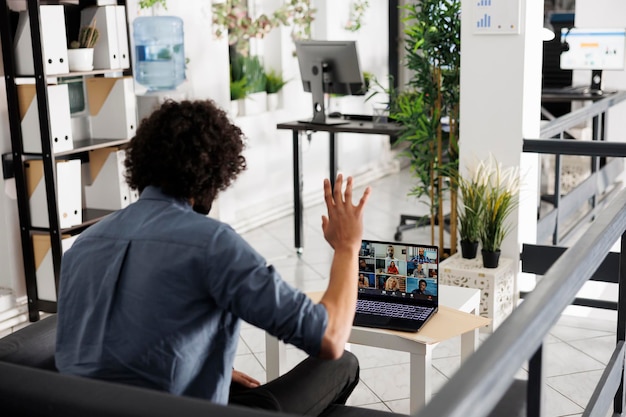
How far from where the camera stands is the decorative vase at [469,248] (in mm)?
4301

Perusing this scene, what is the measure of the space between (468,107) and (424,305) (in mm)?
1751

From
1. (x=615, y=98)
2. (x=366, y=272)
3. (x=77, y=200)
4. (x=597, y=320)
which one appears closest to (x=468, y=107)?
(x=597, y=320)

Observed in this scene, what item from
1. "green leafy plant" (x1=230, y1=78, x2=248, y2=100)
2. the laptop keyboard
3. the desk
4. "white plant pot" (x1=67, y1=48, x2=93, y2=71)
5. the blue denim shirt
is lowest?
the desk

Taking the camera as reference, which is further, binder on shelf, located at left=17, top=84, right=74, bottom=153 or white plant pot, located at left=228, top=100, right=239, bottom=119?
white plant pot, located at left=228, top=100, right=239, bottom=119

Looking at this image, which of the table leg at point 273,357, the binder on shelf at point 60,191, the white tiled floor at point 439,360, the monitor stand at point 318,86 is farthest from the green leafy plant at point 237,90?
the table leg at point 273,357

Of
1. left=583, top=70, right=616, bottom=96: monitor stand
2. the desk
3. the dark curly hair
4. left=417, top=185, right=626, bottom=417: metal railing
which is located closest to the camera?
left=417, top=185, right=626, bottom=417: metal railing

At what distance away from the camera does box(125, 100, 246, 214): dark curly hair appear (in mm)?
1864

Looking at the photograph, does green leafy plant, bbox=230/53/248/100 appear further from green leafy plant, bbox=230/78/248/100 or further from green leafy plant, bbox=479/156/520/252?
green leafy plant, bbox=479/156/520/252

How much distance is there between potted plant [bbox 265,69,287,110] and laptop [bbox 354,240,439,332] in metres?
3.92

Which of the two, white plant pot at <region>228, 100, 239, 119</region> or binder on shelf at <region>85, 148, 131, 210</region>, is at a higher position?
white plant pot at <region>228, 100, 239, 119</region>

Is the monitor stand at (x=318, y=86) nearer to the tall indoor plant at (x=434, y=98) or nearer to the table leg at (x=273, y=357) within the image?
the tall indoor plant at (x=434, y=98)

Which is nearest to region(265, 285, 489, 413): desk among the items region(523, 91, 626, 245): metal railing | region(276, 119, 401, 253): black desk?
region(523, 91, 626, 245): metal railing

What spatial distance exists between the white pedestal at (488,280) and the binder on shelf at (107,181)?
1.71 metres

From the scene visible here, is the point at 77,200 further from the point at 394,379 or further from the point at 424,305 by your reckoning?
the point at 424,305
